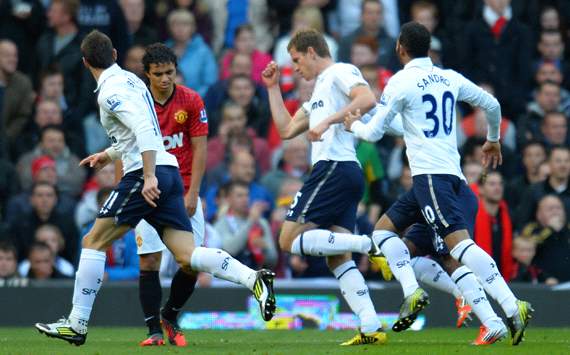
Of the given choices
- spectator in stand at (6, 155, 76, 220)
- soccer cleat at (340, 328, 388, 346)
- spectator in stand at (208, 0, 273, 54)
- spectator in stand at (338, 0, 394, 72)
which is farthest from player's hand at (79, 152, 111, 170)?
spectator in stand at (208, 0, 273, 54)

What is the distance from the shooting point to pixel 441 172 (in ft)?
33.4

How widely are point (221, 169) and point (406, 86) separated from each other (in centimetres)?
643

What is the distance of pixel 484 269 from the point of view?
10.0 meters

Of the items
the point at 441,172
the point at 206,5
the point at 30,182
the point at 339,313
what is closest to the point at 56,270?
the point at 30,182

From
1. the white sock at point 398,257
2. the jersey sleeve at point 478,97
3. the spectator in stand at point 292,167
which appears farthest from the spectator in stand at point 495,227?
the white sock at point 398,257

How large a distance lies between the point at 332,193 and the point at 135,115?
1671 millimetres

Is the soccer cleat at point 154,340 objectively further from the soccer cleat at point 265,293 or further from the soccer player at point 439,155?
the soccer player at point 439,155

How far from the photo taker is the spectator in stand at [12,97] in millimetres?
16781

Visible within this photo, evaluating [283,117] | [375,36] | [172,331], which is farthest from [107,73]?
[375,36]

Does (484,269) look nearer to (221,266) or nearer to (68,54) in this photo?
(221,266)

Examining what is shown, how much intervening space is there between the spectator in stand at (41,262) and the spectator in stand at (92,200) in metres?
0.80

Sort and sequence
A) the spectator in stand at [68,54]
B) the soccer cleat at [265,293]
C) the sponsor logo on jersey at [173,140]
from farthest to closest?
the spectator in stand at [68,54] < the sponsor logo on jersey at [173,140] < the soccer cleat at [265,293]

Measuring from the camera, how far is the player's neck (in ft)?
35.7

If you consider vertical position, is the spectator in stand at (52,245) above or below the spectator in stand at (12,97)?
below
